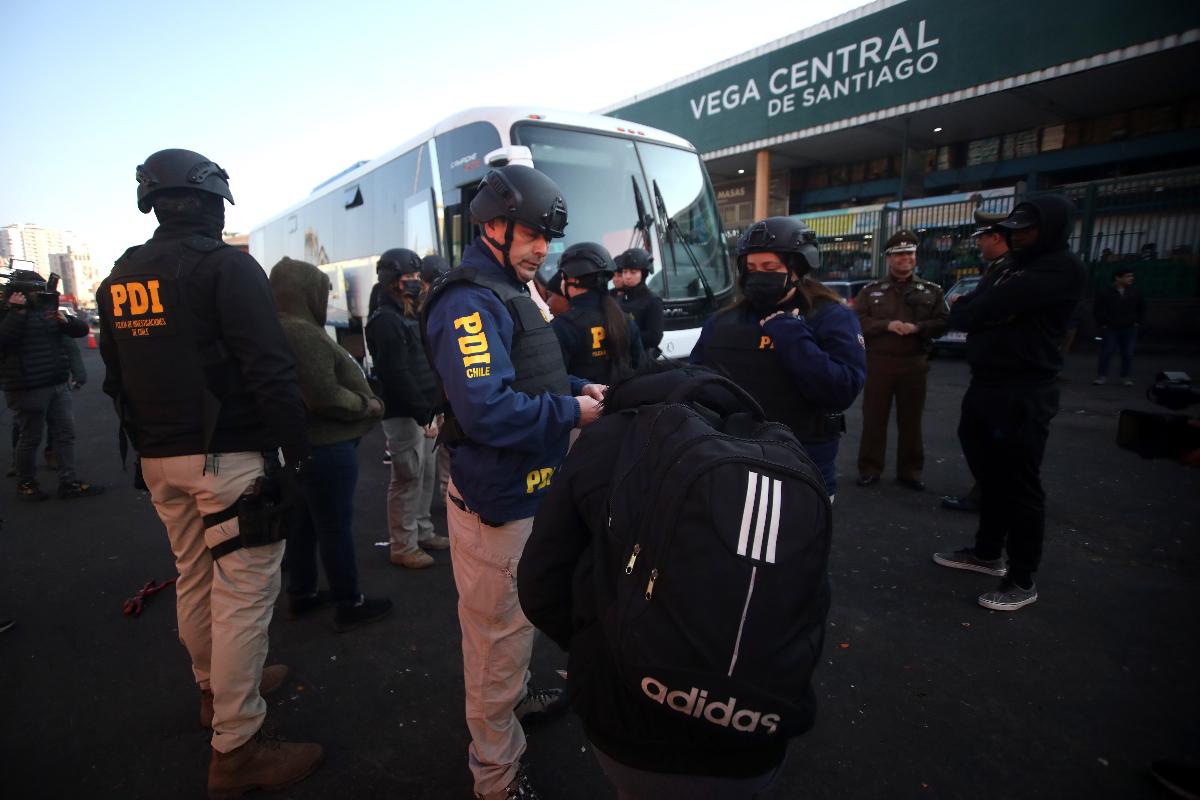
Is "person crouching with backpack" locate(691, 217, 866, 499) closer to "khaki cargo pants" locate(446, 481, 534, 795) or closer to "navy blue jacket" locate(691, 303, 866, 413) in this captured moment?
"navy blue jacket" locate(691, 303, 866, 413)

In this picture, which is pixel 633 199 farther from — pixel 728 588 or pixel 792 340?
pixel 728 588

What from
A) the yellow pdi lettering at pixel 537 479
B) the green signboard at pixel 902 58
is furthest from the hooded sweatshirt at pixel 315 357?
the green signboard at pixel 902 58

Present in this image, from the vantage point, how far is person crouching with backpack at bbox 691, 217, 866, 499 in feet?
8.52

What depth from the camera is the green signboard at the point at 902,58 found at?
13.0 m

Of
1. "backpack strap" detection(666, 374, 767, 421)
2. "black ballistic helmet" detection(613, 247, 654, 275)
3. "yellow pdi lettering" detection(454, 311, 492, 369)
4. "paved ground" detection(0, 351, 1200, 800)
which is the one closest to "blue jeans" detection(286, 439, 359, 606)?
"paved ground" detection(0, 351, 1200, 800)

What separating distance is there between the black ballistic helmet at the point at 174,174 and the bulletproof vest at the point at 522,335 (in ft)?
3.32

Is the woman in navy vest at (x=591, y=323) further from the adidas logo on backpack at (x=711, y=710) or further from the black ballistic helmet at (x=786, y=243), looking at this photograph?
the adidas logo on backpack at (x=711, y=710)

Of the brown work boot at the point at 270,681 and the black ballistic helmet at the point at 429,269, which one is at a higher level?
the black ballistic helmet at the point at 429,269

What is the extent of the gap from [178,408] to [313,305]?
1118mm

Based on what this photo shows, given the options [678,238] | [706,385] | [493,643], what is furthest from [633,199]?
[706,385]

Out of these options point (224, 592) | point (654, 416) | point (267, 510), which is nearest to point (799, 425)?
point (654, 416)

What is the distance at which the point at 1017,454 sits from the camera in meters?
3.33

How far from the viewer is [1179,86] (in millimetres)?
15094

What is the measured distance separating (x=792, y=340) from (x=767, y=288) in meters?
0.26
